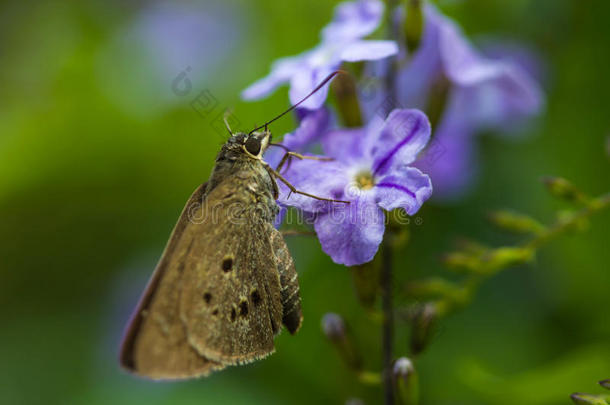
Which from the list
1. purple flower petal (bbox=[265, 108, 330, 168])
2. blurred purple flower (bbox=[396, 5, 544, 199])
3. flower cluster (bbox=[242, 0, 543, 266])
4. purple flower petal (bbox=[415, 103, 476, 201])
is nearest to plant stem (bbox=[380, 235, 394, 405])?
flower cluster (bbox=[242, 0, 543, 266])

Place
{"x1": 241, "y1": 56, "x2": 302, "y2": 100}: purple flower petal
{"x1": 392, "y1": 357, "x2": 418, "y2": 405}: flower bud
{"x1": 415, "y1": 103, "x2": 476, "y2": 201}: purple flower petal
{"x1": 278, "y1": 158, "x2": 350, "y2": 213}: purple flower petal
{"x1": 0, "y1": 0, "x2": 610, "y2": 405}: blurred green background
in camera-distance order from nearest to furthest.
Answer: {"x1": 392, "y1": 357, "x2": 418, "y2": 405}: flower bud → {"x1": 278, "y1": 158, "x2": 350, "y2": 213}: purple flower petal → {"x1": 241, "y1": 56, "x2": 302, "y2": 100}: purple flower petal → {"x1": 0, "y1": 0, "x2": 610, "y2": 405}: blurred green background → {"x1": 415, "y1": 103, "x2": 476, "y2": 201}: purple flower petal

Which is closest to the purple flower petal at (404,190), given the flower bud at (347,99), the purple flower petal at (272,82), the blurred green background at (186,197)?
the flower bud at (347,99)

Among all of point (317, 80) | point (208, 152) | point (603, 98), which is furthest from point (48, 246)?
point (603, 98)

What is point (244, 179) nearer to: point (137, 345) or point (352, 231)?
point (352, 231)

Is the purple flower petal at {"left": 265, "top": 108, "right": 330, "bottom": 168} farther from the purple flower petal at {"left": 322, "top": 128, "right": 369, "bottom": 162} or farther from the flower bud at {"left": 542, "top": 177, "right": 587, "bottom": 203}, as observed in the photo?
the flower bud at {"left": 542, "top": 177, "right": 587, "bottom": 203}

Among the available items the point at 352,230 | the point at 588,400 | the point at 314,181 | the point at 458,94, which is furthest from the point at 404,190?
the point at 458,94

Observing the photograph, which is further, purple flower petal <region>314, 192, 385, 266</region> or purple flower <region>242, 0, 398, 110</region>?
purple flower <region>242, 0, 398, 110</region>
